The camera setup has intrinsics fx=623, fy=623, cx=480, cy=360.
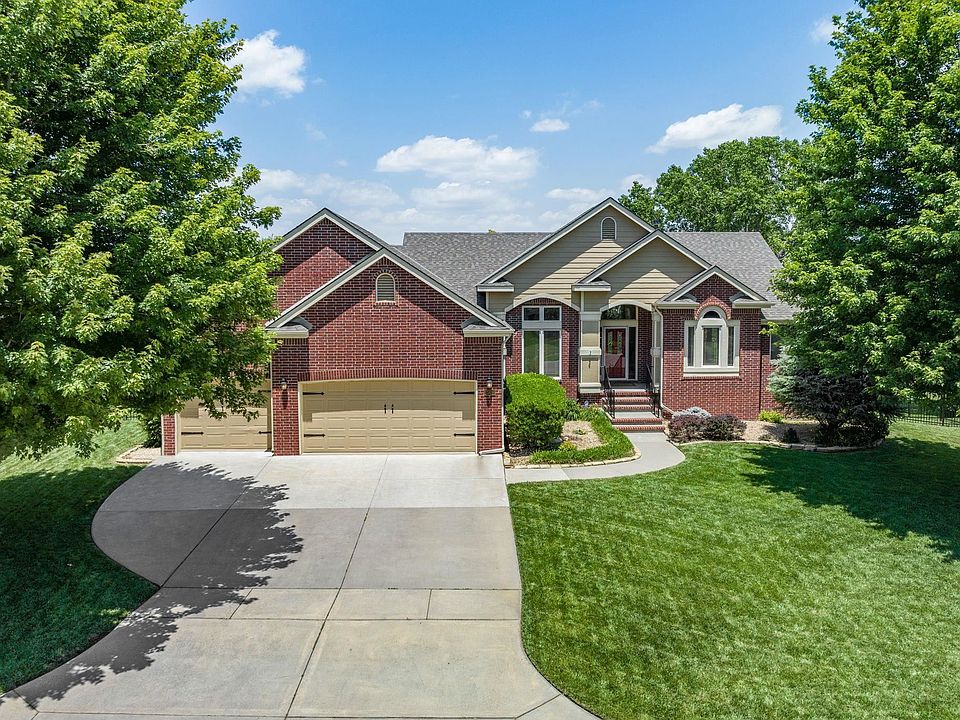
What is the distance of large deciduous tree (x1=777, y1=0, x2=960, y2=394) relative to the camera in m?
11.0

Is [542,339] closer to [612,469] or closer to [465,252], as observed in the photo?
[465,252]

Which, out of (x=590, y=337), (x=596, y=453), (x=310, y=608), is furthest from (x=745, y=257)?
(x=310, y=608)

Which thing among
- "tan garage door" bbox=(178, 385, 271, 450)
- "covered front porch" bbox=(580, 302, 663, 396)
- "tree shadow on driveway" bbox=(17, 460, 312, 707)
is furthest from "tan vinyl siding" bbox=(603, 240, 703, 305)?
"tree shadow on driveway" bbox=(17, 460, 312, 707)

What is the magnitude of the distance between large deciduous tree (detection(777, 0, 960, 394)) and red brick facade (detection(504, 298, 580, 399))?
9103mm

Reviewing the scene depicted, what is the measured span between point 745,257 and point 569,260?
8.30 m

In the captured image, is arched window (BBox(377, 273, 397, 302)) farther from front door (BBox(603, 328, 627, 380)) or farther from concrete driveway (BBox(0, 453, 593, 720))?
front door (BBox(603, 328, 627, 380))

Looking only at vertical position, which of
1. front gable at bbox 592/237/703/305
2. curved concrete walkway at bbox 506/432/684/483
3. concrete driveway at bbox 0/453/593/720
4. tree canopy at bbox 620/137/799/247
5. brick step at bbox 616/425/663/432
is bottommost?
concrete driveway at bbox 0/453/593/720

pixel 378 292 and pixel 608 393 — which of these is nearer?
pixel 378 292

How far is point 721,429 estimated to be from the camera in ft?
59.8

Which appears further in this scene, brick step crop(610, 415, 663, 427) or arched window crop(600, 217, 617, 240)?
arched window crop(600, 217, 617, 240)

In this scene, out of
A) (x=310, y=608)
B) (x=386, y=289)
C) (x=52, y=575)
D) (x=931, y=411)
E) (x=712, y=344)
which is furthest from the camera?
(x=712, y=344)

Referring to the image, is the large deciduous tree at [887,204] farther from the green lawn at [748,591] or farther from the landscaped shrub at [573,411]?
the landscaped shrub at [573,411]

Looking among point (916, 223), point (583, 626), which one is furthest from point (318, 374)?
point (916, 223)

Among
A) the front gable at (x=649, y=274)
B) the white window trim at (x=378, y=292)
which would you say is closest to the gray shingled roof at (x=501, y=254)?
the front gable at (x=649, y=274)
